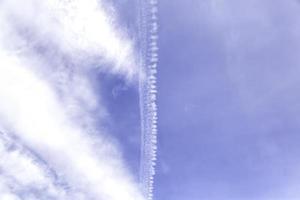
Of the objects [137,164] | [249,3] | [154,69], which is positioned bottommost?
[137,164]

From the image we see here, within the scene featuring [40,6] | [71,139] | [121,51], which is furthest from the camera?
[71,139]

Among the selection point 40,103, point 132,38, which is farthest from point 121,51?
point 40,103

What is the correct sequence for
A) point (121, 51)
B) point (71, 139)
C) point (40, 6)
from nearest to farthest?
point (40, 6)
point (121, 51)
point (71, 139)

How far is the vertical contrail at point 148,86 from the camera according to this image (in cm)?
690

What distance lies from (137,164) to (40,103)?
193cm

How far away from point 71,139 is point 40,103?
0.85m

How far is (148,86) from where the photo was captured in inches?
296

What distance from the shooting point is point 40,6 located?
6.62 m

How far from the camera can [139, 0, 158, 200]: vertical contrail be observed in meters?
6.90

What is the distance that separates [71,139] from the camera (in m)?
7.96

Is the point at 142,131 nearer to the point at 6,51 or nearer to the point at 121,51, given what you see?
the point at 121,51

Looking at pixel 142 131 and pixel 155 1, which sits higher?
pixel 155 1

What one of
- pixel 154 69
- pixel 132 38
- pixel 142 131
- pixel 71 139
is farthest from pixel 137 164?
pixel 132 38

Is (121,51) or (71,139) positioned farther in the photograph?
(71,139)
